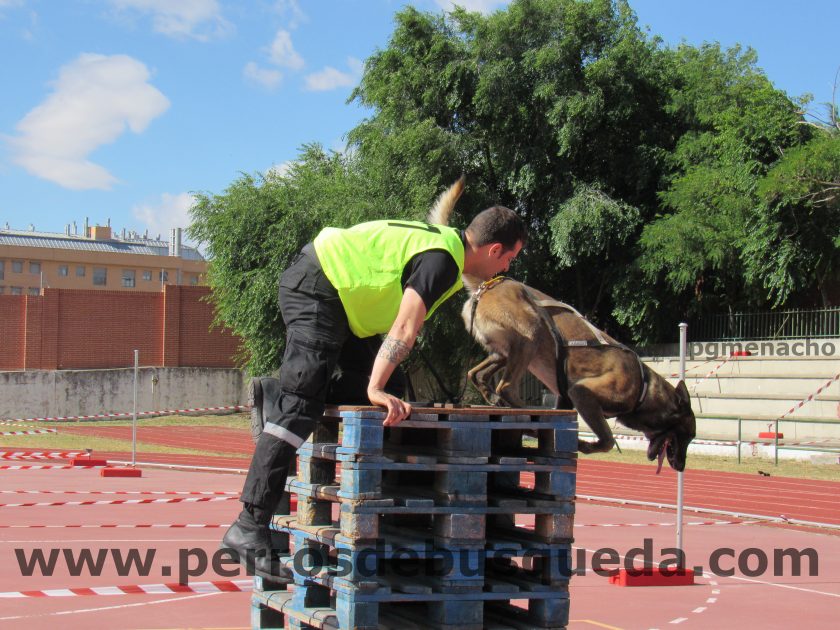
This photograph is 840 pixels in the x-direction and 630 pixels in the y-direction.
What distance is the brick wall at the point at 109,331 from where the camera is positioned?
148ft

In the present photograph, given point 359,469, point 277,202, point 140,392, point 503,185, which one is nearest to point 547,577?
point 359,469

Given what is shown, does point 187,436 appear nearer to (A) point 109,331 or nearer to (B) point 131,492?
(A) point 109,331

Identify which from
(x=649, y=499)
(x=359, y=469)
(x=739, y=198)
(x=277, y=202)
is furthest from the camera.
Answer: (x=277, y=202)

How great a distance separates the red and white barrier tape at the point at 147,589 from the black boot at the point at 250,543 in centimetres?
259

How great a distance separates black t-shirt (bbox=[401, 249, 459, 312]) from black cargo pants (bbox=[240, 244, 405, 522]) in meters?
0.44

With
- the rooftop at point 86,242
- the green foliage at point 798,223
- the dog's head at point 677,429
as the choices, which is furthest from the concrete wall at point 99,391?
the rooftop at point 86,242

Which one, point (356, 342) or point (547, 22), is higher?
point (547, 22)

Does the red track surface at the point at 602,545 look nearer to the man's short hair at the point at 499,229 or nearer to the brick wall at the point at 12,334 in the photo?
the man's short hair at the point at 499,229

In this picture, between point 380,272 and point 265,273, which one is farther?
point 265,273

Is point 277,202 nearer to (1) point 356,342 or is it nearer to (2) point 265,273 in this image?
(2) point 265,273

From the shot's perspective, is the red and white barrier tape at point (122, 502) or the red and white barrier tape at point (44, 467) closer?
the red and white barrier tape at point (122, 502)

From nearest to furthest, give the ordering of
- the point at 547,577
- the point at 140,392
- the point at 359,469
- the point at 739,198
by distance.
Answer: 1. the point at 359,469
2. the point at 547,577
3. the point at 739,198
4. the point at 140,392

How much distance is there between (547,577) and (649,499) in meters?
12.4

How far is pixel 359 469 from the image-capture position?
464 centimetres
